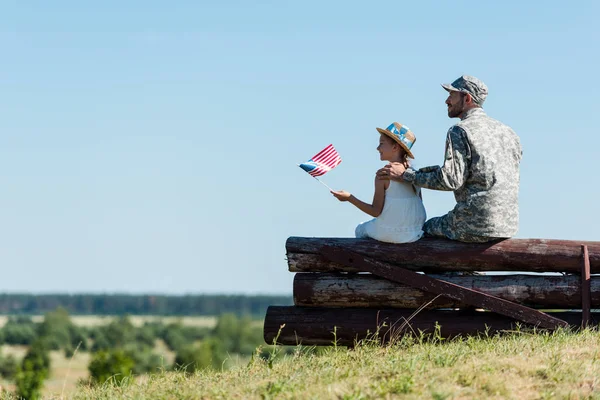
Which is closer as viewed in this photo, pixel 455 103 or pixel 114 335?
pixel 455 103

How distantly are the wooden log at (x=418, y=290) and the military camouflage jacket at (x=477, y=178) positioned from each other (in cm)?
61

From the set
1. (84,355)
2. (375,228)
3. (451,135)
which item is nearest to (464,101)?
(451,135)

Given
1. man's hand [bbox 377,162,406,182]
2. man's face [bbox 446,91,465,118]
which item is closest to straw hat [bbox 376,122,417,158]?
man's hand [bbox 377,162,406,182]

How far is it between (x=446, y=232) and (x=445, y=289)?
2.19 ft

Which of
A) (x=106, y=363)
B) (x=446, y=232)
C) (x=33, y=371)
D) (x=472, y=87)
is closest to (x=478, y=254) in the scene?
(x=446, y=232)

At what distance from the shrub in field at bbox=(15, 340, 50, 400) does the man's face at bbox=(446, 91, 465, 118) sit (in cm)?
7235

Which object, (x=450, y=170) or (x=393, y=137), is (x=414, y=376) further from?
(x=393, y=137)

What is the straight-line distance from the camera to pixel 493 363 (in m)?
7.92

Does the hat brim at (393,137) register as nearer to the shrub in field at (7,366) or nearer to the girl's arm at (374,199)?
the girl's arm at (374,199)

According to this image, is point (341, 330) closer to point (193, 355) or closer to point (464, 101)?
point (464, 101)

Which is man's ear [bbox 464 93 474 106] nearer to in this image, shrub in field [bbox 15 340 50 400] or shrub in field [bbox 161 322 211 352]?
shrub in field [bbox 15 340 50 400]

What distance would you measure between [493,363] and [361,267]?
3192 millimetres

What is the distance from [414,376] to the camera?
7.46m

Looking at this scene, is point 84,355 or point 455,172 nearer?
point 455,172
